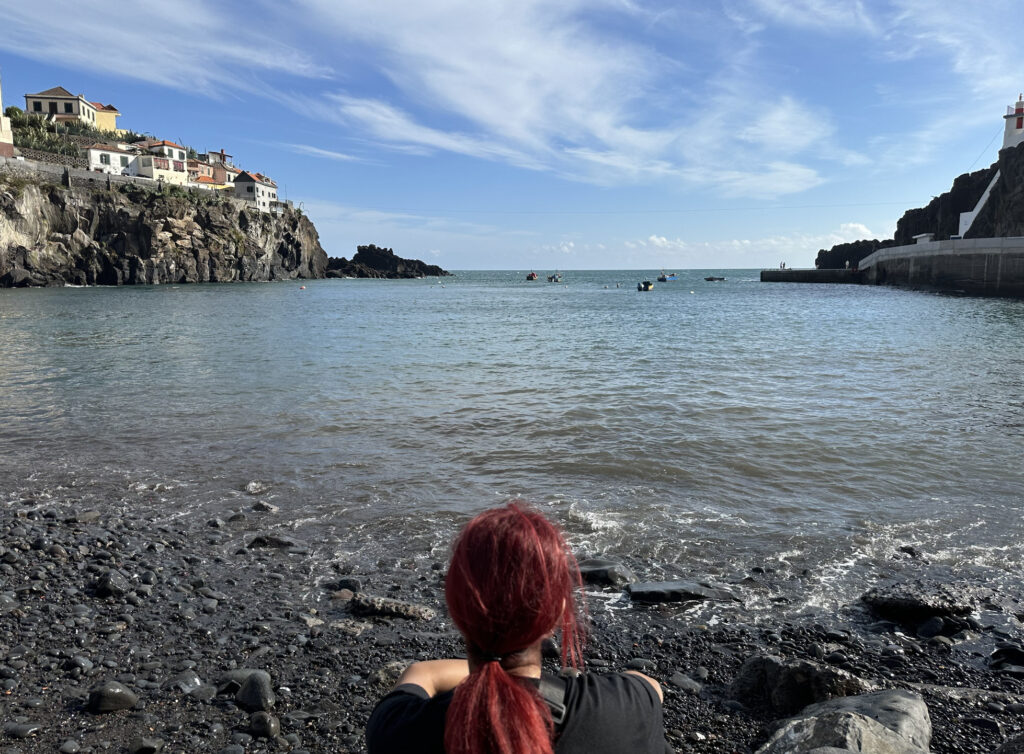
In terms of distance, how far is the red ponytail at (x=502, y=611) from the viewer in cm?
170

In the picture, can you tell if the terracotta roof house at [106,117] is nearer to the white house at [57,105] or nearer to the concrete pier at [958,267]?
the white house at [57,105]

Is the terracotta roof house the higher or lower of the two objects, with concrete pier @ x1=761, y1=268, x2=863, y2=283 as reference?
higher

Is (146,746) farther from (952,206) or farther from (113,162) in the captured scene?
(113,162)

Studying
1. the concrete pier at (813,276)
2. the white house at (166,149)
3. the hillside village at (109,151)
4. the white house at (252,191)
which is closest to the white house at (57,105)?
the hillside village at (109,151)

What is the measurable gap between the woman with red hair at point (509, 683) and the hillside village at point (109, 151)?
108467 millimetres

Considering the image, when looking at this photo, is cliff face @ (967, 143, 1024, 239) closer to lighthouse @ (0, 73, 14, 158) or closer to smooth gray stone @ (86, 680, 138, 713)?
smooth gray stone @ (86, 680, 138, 713)

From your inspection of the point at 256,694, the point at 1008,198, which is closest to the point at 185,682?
the point at 256,694

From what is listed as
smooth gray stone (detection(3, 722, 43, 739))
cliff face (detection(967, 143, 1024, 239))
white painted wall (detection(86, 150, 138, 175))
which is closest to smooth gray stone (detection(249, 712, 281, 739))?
smooth gray stone (detection(3, 722, 43, 739))

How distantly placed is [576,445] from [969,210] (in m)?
97.8

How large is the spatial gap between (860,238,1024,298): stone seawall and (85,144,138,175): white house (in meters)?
110

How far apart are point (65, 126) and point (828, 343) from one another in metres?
129

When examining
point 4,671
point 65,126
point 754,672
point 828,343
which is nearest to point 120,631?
point 4,671

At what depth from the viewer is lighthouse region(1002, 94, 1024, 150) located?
7662 cm

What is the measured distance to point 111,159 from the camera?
109562 mm
